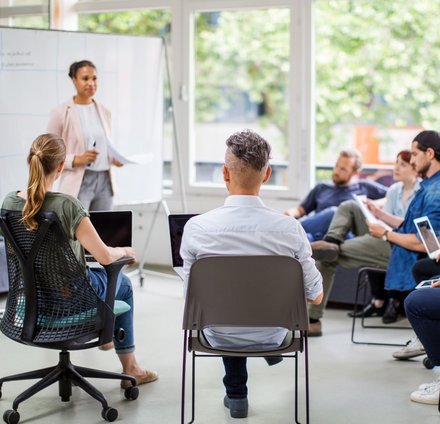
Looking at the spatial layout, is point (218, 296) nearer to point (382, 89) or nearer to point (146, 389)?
point (146, 389)

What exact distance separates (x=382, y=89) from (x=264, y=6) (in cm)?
181

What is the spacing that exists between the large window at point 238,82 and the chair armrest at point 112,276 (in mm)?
3652

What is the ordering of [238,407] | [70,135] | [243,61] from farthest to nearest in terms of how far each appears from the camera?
[243,61] → [70,135] → [238,407]

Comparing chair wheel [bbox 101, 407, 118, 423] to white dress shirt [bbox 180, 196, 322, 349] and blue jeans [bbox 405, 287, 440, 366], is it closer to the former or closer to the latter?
white dress shirt [bbox 180, 196, 322, 349]

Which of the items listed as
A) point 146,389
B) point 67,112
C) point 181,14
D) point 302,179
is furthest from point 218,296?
point 181,14

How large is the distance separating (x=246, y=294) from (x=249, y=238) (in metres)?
0.21

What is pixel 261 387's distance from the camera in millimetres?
3951

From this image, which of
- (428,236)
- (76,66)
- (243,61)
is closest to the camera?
(428,236)

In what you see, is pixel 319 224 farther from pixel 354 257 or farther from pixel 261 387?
pixel 261 387

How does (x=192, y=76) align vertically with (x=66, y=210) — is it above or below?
above

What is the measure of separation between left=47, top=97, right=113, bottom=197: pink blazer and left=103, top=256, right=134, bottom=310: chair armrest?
6.71 ft

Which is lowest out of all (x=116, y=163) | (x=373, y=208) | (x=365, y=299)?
(x=365, y=299)

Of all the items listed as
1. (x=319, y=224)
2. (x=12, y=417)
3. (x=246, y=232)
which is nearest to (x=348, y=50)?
(x=319, y=224)

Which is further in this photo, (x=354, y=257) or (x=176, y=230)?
(x=354, y=257)
